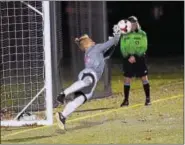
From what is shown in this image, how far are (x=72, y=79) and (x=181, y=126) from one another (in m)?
4.46

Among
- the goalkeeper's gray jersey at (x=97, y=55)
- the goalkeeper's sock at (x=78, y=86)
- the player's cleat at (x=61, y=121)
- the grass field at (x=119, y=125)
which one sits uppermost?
the goalkeeper's gray jersey at (x=97, y=55)

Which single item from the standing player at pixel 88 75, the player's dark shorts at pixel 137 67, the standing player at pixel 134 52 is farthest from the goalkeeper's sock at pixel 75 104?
the player's dark shorts at pixel 137 67

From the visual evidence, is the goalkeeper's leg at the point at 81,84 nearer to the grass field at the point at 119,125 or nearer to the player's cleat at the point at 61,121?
the player's cleat at the point at 61,121

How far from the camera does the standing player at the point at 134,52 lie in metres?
11.9

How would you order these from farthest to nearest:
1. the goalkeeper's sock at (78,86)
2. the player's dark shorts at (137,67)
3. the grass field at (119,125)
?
the player's dark shorts at (137,67) → the goalkeeper's sock at (78,86) → the grass field at (119,125)

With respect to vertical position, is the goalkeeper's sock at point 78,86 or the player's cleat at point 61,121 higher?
the goalkeeper's sock at point 78,86

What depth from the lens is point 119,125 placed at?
33.1 feet

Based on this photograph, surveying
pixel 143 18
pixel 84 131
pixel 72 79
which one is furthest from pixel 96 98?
pixel 143 18

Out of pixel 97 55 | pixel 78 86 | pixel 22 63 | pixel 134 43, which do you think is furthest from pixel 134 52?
pixel 78 86

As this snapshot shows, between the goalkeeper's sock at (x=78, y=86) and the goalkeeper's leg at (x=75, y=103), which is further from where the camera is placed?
the goalkeeper's leg at (x=75, y=103)

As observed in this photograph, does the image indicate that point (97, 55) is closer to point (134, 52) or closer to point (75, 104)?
point (75, 104)

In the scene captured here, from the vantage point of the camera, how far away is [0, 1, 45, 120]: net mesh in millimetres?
11180

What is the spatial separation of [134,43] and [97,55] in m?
2.70

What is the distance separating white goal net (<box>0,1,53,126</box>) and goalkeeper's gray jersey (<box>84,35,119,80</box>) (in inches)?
56.5
